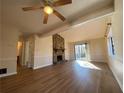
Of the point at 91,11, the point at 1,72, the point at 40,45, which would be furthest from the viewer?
the point at 40,45

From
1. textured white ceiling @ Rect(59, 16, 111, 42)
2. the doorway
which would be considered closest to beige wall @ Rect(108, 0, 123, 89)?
textured white ceiling @ Rect(59, 16, 111, 42)

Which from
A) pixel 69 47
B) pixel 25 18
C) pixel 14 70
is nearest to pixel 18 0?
pixel 25 18

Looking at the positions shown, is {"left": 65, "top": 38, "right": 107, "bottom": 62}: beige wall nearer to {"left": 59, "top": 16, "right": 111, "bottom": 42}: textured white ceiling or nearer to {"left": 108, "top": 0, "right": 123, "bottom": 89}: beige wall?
{"left": 59, "top": 16, "right": 111, "bottom": 42}: textured white ceiling

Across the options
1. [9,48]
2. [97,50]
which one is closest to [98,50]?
[97,50]

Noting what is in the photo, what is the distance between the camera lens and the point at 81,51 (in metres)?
10.7

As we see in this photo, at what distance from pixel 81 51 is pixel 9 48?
8.06 metres

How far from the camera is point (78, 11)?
11.5ft

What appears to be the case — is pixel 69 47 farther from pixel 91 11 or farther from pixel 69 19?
pixel 91 11

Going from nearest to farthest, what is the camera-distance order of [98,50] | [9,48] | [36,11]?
1. [36,11]
2. [9,48]
3. [98,50]

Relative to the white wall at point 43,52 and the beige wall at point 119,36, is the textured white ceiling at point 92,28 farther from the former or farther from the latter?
the white wall at point 43,52

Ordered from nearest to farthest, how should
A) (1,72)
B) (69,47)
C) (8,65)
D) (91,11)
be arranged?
(91,11) < (1,72) < (8,65) < (69,47)

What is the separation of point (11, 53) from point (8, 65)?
0.57 metres

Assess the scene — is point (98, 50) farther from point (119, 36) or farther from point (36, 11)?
point (36, 11)

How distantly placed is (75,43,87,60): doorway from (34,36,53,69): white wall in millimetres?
4374
